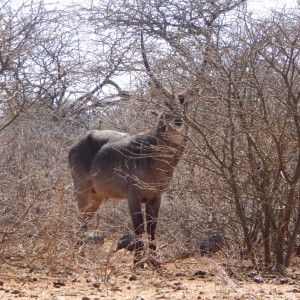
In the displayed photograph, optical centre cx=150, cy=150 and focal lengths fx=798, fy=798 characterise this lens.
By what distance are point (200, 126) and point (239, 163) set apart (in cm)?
64

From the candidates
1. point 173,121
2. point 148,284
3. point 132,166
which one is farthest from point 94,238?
point 132,166

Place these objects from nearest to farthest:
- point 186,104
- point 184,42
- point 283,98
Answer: point 283,98, point 186,104, point 184,42

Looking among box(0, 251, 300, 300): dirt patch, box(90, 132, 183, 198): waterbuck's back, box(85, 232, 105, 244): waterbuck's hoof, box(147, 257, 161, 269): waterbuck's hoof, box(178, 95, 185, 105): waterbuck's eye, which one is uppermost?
box(178, 95, 185, 105): waterbuck's eye

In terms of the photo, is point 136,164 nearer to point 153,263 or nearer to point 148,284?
point 153,263

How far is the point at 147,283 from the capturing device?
694 centimetres

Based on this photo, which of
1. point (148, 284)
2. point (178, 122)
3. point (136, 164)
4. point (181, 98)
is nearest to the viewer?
point (148, 284)

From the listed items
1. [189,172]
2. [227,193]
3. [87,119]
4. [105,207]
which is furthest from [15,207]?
[87,119]

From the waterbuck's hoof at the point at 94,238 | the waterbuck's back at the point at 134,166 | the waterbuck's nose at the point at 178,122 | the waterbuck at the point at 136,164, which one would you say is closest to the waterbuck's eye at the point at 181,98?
the waterbuck at the point at 136,164

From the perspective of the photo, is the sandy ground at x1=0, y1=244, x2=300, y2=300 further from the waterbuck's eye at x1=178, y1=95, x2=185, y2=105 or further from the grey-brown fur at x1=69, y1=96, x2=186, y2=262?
the waterbuck's eye at x1=178, y1=95, x2=185, y2=105

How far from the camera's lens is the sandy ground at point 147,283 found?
20.0 ft

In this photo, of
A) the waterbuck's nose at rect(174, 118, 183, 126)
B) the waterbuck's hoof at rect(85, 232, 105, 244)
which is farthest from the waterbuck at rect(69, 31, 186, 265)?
the waterbuck's hoof at rect(85, 232, 105, 244)

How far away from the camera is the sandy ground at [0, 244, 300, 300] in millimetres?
6086

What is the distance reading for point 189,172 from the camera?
1007 centimetres

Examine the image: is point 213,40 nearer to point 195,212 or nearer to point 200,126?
point 200,126
